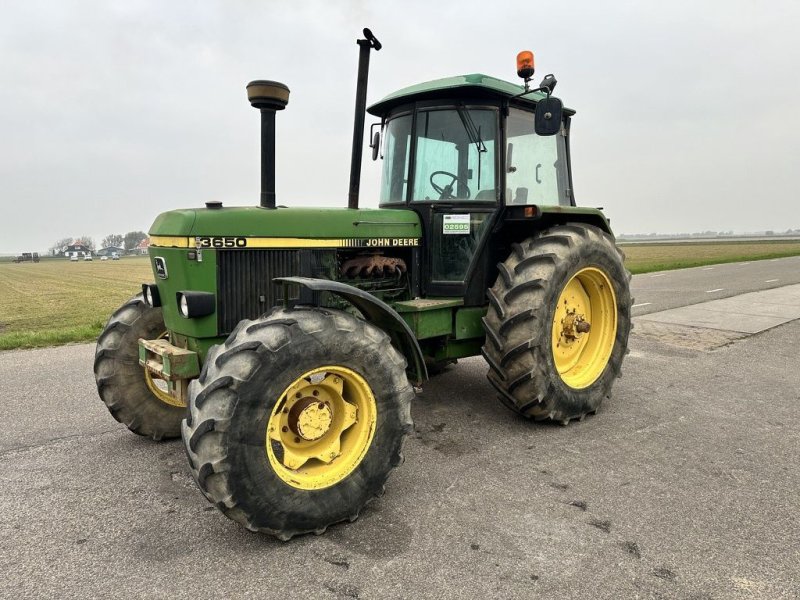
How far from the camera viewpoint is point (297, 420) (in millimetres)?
2744

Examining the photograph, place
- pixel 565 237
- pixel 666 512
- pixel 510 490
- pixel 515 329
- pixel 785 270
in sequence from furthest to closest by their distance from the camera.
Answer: pixel 785 270 → pixel 565 237 → pixel 515 329 → pixel 510 490 → pixel 666 512

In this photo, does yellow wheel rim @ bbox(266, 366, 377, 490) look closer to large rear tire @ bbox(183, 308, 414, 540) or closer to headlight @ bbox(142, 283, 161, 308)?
large rear tire @ bbox(183, 308, 414, 540)

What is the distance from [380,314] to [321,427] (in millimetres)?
764

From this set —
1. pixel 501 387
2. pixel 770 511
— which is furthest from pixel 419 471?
pixel 770 511

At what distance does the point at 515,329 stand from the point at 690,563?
5.77 feet

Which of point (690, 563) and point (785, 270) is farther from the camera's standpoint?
point (785, 270)

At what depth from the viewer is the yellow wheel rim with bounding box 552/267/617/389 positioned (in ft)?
14.5

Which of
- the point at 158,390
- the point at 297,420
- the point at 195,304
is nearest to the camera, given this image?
the point at 297,420

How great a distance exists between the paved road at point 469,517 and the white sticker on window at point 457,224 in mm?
1496

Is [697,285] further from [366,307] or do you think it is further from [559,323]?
[366,307]

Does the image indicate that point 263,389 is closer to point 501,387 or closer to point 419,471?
point 419,471

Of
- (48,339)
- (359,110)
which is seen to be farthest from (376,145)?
(48,339)

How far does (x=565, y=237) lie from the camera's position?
4.05m

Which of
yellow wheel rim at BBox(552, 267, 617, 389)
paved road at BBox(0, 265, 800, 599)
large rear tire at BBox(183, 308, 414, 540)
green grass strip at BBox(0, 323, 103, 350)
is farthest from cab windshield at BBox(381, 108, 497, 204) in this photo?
green grass strip at BBox(0, 323, 103, 350)
